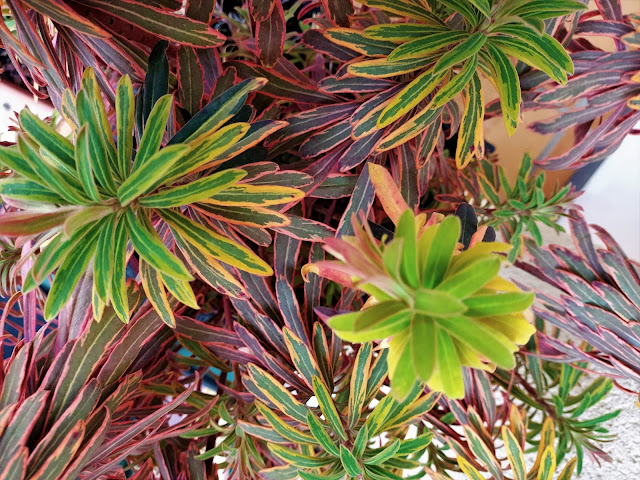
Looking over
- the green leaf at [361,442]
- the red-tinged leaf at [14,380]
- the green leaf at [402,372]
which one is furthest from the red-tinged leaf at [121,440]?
the green leaf at [402,372]

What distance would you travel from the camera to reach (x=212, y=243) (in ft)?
1.33

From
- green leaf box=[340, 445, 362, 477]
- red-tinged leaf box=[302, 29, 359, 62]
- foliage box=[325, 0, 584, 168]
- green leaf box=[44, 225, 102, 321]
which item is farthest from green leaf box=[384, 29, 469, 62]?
green leaf box=[340, 445, 362, 477]

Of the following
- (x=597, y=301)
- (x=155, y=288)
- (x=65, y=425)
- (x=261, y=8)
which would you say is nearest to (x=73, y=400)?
(x=65, y=425)

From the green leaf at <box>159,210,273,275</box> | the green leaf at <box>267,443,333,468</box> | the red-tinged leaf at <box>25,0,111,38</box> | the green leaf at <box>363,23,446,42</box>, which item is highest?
the red-tinged leaf at <box>25,0,111,38</box>

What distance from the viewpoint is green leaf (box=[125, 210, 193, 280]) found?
1.07 feet

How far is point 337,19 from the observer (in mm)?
506

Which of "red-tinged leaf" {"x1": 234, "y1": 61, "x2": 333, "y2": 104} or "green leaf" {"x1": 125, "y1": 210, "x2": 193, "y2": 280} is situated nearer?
"green leaf" {"x1": 125, "y1": 210, "x2": 193, "y2": 280}

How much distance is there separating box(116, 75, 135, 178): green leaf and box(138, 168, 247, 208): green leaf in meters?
0.04

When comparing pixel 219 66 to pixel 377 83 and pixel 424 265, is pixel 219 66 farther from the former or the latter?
pixel 424 265

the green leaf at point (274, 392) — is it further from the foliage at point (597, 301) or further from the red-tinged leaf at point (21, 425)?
the foliage at point (597, 301)

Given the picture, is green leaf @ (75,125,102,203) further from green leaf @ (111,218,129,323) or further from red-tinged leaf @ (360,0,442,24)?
red-tinged leaf @ (360,0,442,24)

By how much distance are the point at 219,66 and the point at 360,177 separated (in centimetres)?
21

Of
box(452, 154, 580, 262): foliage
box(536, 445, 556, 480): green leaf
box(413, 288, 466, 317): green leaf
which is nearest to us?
box(413, 288, 466, 317): green leaf

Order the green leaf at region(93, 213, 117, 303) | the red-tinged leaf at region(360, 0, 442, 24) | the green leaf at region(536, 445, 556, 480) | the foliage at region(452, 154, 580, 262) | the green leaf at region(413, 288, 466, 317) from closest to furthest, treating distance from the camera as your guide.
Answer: the green leaf at region(413, 288, 466, 317)
the green leaf at region(93, 213, 117, 303)
the red-tinged leaf at region(360, 0, 442, 24)
the green leaf at region(536, 445, 556, 480)
the foliage at region(452, 154, 580, 262)
